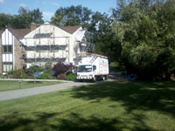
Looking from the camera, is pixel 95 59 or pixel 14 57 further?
pixel 14 57

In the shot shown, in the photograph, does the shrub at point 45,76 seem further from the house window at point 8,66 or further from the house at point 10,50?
the house window at point 8,66

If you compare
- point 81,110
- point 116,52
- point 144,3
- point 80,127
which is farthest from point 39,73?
point 80,127

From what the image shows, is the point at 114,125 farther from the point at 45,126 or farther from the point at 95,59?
the point at 95,59

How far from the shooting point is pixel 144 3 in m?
20.1

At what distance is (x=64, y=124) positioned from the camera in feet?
22.9

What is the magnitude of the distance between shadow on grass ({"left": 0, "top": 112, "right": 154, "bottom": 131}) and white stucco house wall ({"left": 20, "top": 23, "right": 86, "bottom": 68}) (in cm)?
3069

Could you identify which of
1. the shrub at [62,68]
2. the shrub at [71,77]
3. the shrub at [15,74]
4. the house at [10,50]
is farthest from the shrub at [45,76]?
the house at [10,50]

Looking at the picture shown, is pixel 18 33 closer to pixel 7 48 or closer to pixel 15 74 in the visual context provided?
pixel 7 48

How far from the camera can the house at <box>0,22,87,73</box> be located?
1528 inches

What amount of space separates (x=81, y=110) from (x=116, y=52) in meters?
31.0

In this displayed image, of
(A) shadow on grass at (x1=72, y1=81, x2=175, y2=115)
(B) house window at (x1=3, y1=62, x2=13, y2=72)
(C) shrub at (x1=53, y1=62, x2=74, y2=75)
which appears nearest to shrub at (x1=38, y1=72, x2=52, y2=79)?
(C) shrub at (x1=53, y1=62, x2=74, y2=75)

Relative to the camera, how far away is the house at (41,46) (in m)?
38.8

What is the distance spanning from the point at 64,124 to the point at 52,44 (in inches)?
1312

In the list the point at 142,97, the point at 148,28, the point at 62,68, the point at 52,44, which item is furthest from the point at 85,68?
the point at 142,97
